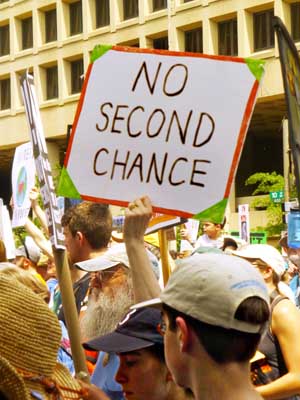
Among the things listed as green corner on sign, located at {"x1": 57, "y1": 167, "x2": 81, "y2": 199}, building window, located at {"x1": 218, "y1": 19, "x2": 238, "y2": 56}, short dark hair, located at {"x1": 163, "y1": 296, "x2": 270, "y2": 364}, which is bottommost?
short dark hair, located at {"x1": 163, "y1": 296, "x2": 270, "y2": 364}

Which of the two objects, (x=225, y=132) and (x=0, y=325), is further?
(x=225, y=132)

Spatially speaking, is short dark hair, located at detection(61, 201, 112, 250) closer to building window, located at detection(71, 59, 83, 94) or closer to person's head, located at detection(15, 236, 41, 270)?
person's head, located at detection(15, 236, 41, 270)

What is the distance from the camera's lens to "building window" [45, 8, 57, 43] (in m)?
50.1

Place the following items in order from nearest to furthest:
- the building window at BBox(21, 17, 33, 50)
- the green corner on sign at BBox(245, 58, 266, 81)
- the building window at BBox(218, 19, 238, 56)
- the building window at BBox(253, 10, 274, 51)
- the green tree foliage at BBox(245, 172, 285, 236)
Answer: the green corner on sign at BBox(245, 58, 266, 81), the green tree foliage at BBox(245, 172, 285, 236), the building window at BBox(253, 10, 274, 51), the building window at BBox(218, 19, 238, 56), the building window at BBox(21, 17, 33, 50)

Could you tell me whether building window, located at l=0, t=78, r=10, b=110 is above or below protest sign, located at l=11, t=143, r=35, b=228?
above

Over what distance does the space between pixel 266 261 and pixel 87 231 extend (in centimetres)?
93

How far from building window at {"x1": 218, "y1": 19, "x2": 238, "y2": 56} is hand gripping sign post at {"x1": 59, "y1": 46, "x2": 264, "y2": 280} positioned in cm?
3755

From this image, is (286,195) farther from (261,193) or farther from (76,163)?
(76,163)

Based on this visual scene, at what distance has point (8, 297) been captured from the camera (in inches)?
93.8

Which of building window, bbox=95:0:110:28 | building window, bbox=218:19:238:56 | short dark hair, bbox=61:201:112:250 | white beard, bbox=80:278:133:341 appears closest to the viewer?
white beard, bbox=80:278:133:341

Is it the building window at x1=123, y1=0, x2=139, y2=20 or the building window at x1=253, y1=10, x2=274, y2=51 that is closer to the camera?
the building window at x1=253, y1=10, x2=274, y2=51

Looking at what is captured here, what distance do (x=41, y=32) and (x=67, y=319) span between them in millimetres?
47813

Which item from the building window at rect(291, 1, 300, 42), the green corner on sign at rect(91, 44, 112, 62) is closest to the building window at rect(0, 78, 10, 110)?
the building window at rect(291, 1, 300, 42)

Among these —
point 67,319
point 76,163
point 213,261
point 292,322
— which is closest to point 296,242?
point 292,322
